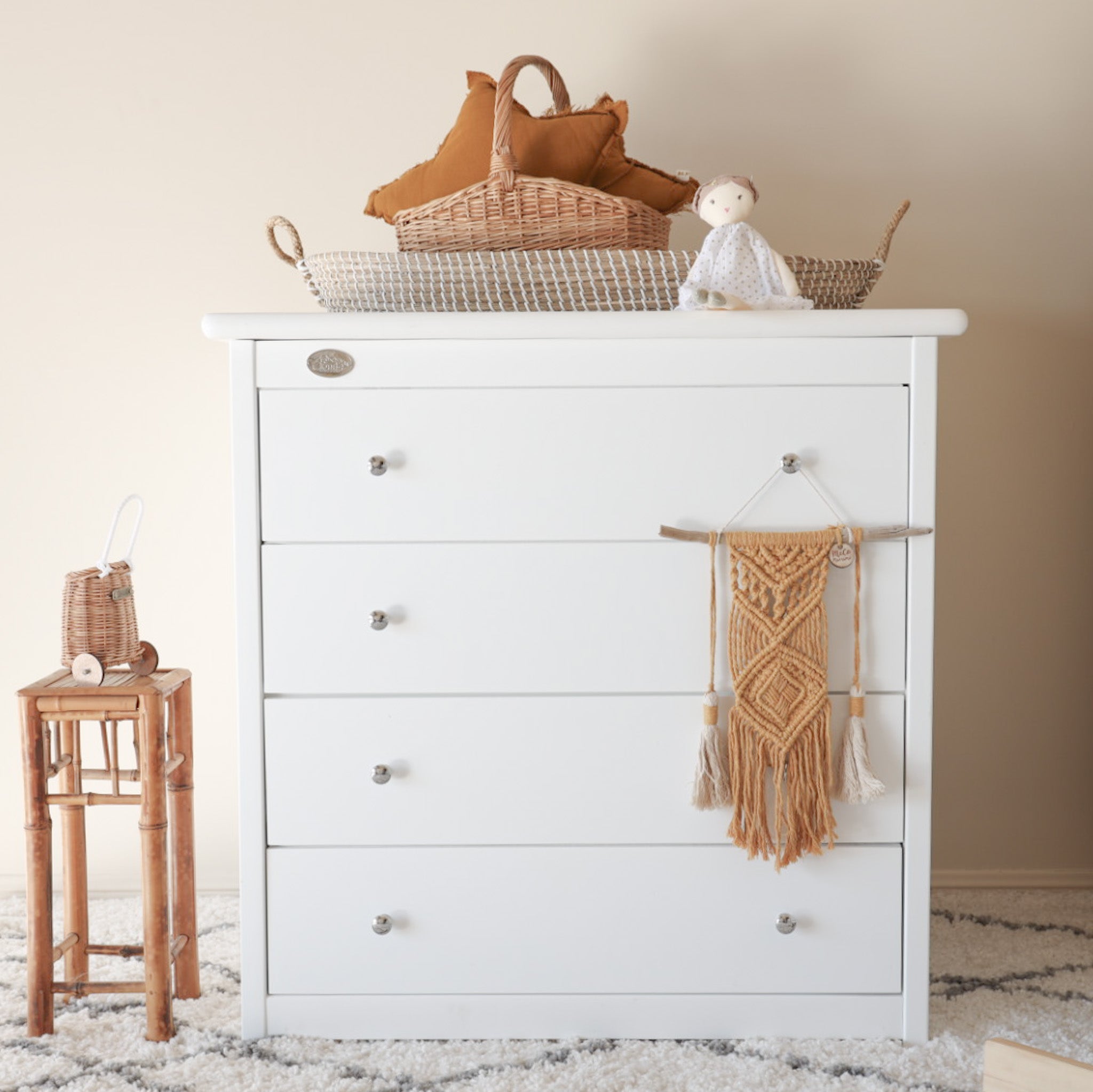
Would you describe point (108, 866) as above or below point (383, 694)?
below

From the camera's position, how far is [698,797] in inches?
50.5

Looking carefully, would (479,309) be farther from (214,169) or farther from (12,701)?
(12,701)

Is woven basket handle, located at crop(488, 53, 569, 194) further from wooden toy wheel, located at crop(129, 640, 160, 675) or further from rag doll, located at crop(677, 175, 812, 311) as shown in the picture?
wooden toy wheel, located at crop(129, 640, 160, 675)

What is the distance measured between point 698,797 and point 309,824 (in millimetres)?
485

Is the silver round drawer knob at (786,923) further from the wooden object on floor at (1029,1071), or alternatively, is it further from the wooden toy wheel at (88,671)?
the wooden toy wheel at (88,671)

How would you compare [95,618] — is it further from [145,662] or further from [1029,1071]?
[1029,1071]

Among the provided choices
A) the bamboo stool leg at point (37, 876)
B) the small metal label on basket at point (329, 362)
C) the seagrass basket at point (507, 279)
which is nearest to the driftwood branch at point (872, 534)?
the seagrass basket at point (507, 279)

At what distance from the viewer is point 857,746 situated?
4.21ft

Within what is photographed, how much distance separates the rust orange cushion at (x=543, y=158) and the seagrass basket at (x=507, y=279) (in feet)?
0.56

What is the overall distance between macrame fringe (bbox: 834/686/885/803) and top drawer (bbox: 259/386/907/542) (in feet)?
0.77

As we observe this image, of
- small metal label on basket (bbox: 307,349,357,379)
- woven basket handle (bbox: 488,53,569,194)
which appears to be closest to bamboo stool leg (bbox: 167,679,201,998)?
small metal label on basket (bbox: 307,349,357,379)

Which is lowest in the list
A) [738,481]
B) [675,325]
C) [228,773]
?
[228,773]

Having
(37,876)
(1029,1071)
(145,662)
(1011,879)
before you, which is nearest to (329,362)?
(145,662)

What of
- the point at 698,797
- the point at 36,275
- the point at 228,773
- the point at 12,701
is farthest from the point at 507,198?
the point at 12,701
